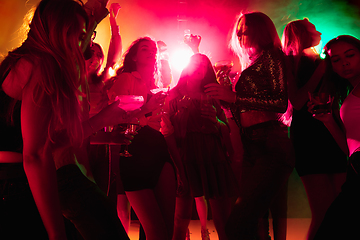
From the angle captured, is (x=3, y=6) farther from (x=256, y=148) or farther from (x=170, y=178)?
(x=256, y=148)

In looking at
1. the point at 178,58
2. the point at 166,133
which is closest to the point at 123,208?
the point at 166,133

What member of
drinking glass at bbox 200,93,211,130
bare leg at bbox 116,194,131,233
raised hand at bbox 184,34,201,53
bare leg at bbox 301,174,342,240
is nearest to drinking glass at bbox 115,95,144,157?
drinking glass at bbox 200,93,211,130

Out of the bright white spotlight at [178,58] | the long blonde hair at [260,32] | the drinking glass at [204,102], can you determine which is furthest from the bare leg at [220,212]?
the bright white spotlight at [178,58]

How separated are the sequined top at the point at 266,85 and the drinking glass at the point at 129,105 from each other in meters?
0.63

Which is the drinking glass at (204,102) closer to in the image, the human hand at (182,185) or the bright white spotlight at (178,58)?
the human hand at (182,185)

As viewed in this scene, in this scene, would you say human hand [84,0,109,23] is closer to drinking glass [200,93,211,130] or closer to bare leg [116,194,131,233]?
drinking glass [200,93,211,130]

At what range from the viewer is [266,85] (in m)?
1.78

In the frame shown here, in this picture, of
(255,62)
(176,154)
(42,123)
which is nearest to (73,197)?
(42,123)

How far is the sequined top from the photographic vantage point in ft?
5.71

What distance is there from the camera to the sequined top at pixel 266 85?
174 centimetres

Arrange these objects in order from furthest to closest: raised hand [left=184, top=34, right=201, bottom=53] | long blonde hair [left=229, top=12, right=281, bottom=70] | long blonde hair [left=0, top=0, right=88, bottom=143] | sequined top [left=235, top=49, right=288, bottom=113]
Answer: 1. raised hand [left=184, top=34, right=201, bottom=53]
2. long blonde hair [left=229, top=12, right=281, bottom=70]
3. sequined top [left=235, top=49, right=288, bottom=113]
4. long blonde hair [left=0, top=0, right=88, bottom=143]

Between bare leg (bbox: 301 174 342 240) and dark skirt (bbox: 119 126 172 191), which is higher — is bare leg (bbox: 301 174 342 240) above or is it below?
below

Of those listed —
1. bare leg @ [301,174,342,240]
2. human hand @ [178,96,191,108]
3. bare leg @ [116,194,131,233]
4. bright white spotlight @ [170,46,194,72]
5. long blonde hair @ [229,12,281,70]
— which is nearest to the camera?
long blonde hair @ [229,12,281,70]

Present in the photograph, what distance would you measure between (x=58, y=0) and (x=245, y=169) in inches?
54.4
